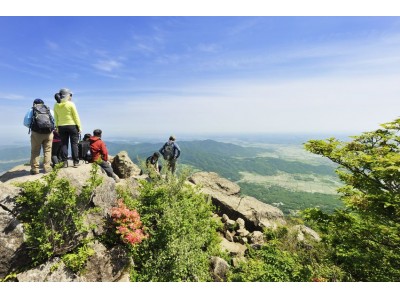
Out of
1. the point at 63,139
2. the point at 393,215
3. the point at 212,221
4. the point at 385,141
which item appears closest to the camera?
the point at 393,215

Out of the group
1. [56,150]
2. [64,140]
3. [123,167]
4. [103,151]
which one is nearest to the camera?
A: [64,140]

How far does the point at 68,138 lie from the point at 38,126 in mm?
1563

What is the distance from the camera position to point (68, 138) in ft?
35.0

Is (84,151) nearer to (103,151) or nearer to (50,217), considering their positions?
(103,151)

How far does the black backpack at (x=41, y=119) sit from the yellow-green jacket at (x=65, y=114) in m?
0.51

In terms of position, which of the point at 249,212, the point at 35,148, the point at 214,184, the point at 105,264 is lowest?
the point at 249,212

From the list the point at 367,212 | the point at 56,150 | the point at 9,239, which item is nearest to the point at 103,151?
the point at 56,150

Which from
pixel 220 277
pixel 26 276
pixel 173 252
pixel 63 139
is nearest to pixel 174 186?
pixel 173 252

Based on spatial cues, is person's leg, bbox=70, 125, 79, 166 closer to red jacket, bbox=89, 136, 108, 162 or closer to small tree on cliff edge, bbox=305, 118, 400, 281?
red jacket, bbox=89, 136, 108, 162

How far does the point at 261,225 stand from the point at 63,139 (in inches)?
551

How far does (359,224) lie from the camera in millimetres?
9719

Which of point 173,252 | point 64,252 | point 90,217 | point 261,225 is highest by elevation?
point 90,217

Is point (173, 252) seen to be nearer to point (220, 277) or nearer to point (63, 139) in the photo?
point (220, 277)

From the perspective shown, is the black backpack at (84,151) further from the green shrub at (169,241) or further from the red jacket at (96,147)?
the green shrub at (169,241)
